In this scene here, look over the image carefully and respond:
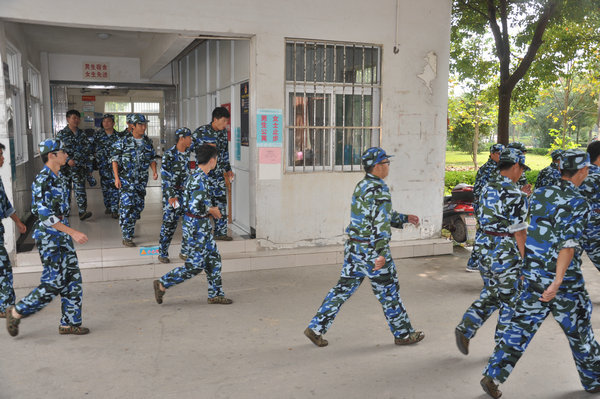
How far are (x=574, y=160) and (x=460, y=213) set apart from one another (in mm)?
5432

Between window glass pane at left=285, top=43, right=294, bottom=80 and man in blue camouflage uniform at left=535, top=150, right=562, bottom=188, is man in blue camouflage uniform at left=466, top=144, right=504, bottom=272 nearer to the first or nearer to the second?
man in blue camouflage uniform at left=535, top=150, right=562, bottom=188

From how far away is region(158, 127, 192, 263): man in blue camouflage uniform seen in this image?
21.2 ft

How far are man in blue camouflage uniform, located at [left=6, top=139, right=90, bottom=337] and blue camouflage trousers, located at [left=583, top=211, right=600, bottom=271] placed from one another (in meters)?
4.84

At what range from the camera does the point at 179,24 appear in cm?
643

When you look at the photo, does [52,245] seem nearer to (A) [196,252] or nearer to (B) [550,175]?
(A) [196,252]

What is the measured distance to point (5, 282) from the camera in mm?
4883

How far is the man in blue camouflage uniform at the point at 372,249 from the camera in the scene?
13.5ft

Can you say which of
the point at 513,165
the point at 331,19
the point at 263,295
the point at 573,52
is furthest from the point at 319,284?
the point at 573,52

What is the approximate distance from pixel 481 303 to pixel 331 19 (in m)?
4.52

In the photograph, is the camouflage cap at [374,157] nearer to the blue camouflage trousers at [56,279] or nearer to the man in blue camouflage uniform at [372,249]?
the man in blue camouflage uniform at [372,249]

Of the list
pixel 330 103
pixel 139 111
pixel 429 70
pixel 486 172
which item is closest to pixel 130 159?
pixel 330 103

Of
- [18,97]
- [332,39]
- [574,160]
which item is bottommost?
[574,160]

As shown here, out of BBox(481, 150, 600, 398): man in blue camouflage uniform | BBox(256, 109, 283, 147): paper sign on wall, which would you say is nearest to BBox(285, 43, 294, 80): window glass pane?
BBox(256, 109, 283, 147): paper sign on wall

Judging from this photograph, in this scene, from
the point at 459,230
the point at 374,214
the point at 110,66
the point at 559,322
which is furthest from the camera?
the point at 110,66
